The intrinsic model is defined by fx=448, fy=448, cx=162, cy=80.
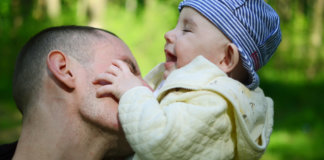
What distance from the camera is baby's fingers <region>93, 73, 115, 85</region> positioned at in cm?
227

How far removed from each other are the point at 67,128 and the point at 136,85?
1.55ft

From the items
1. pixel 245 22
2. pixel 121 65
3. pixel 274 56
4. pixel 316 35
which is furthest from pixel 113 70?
pixel 316 35

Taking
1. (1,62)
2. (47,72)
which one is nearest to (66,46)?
(47,72)

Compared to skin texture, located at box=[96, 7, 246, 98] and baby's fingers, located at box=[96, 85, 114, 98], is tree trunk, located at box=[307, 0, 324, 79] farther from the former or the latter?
baby's fingers, located at box=[96, 85, 114, 98]

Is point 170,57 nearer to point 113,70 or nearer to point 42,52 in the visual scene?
point 113,70

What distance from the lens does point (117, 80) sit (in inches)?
88.3

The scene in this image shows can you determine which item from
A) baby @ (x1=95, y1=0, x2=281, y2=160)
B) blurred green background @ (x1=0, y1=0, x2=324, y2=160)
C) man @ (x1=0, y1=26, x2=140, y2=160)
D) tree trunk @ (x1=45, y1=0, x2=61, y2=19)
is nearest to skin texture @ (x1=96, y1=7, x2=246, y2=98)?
baby @ (x1=95, y1=0, x2=281, y2=160)

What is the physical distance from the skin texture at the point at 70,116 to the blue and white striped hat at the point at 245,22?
597 mm

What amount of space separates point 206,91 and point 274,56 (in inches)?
478

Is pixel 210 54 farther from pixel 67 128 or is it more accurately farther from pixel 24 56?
pixel 24 56

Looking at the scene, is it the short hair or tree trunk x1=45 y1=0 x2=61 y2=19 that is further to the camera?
tree trunk x1=45 y1=0 x2=61 y2=19

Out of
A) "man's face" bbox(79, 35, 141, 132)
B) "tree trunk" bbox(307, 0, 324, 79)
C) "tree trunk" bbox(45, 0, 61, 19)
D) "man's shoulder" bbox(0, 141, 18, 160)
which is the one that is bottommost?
"tree trunk" bbox(307, 0, 324, 79)

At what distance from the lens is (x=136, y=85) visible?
2.20 meters

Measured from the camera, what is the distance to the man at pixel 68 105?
7.67ft
